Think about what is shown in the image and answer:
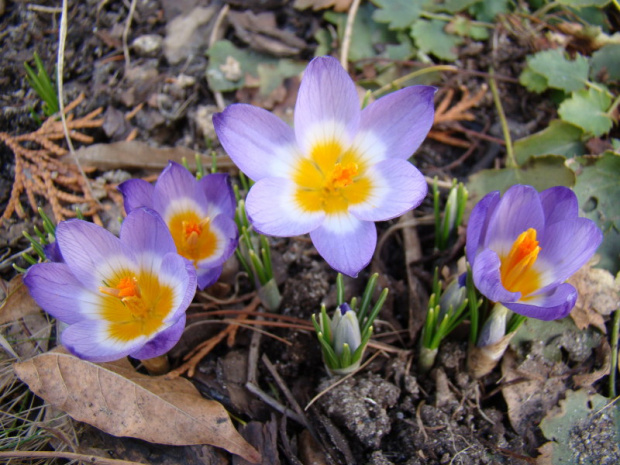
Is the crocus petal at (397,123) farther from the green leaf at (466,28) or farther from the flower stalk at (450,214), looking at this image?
the green leaf at (466,28)

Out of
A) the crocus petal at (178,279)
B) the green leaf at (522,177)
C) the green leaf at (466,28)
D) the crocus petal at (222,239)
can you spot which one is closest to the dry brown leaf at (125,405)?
the crocus petal at (178,279)

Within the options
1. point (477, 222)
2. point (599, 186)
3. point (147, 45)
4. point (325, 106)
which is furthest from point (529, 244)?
point (147, 45)

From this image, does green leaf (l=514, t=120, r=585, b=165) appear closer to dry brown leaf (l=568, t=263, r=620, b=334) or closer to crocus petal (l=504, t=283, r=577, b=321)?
dry brown leaf (l=568, t=263, r=620, b=334)

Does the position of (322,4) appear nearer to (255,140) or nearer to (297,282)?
(255,140)

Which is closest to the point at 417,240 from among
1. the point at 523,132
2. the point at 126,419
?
the point at 523,132

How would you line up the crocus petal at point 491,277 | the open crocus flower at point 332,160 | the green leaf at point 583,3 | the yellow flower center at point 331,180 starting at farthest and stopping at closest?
1. the green leaf at point 583,3
2. the yellow flower center at point 331,180
3. the open crocus flower at point 332,160
4. the crocus petal at point 491,277

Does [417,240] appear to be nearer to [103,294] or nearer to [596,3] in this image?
[103,294]

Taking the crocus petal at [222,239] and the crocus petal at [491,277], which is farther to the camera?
the crocus petal at [222,239]
